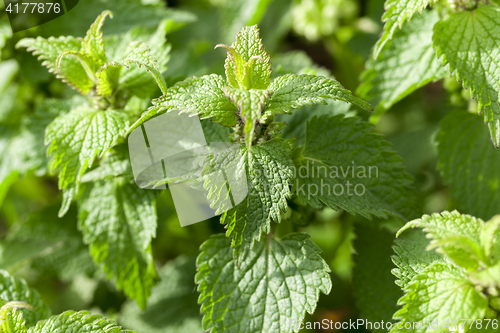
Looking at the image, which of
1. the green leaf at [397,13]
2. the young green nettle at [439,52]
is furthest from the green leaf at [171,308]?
the green leaf at [397,13]

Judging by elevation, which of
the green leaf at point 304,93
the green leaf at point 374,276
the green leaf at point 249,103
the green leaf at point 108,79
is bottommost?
the green leaf at point 374,276

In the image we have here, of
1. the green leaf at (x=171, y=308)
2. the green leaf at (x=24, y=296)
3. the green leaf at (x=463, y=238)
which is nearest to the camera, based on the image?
the green leaf at (x=463, y=238)

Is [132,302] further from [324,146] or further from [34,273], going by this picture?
[324,146]

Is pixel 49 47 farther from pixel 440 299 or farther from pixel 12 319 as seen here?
pixel 440 299

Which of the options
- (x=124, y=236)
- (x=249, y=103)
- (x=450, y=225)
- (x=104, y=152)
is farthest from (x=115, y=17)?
(x=450, y=225)

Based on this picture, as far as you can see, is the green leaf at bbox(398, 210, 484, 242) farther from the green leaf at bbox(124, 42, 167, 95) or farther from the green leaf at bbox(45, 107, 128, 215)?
the green leaf at bbox(45, 107, 128, 215)

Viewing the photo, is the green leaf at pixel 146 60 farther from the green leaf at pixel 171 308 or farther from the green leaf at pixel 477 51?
the green leaf at pixel 171 308

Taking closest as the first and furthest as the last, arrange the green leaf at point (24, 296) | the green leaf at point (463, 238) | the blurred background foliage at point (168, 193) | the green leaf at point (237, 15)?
the green leaf at point (463, 238), the green leaf at point (24, 296), the blurred background foliage at point (168, 193), the green leaf at point (237, 15)
